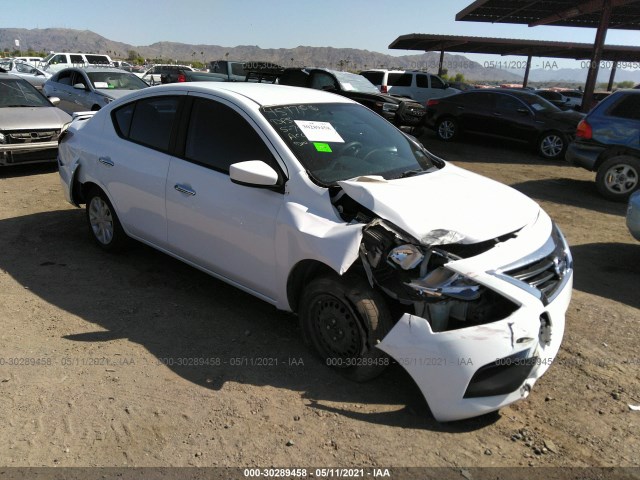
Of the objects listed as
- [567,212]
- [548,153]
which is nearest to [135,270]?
[567,212]

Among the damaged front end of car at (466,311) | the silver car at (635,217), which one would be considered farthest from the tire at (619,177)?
the damaged front end of car at (466,311)

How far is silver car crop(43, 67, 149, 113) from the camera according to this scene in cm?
1180

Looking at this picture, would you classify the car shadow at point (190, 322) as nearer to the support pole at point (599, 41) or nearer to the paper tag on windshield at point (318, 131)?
the paper tag on windshield at point (318, 131)

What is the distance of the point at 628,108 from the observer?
335 inches

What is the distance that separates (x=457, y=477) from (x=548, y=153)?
11607 mm

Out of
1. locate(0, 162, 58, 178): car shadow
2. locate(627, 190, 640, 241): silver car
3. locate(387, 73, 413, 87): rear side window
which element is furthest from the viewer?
locate(387, 73, 413, 87): rear side window

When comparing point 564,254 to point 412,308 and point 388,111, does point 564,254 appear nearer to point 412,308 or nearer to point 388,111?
point 412,308

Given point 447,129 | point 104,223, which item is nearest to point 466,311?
point 104,223

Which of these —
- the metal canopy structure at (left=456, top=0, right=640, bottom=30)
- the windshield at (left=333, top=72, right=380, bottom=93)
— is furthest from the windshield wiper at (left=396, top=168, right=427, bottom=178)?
the metal canopy structure at (left=456, top=0, right=640, bottom=30)

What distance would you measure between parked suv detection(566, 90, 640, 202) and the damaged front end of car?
657 cm

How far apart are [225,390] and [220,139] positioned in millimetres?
1861

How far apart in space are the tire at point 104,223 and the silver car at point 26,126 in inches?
155

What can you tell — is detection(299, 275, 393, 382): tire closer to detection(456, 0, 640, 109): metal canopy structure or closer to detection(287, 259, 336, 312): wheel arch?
detection(287, 259, 336, 312): wheel arch

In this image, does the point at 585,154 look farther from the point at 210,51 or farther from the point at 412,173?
the point at 210,51
